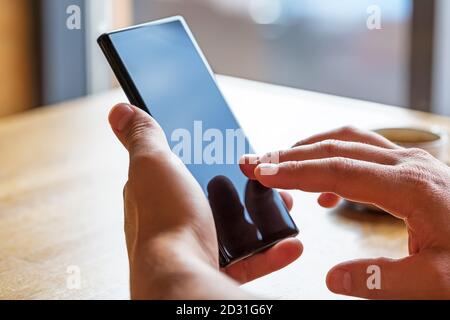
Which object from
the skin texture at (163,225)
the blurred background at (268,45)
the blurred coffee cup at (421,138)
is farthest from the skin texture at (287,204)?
the blurred background at (268,45)

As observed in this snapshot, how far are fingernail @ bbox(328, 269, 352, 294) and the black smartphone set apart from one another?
90 mm

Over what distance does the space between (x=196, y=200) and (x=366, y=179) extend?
19 centimetres

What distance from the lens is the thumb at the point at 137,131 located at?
2.13 feet

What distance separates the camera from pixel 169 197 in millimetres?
591

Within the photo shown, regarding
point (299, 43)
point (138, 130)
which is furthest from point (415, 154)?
point (299, 43)

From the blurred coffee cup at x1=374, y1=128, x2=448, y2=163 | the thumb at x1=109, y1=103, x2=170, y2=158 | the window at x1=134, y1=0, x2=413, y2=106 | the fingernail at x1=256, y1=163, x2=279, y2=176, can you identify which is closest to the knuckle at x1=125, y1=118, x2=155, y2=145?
the thumb at x1=109, y1=103, x2=170, y2=158

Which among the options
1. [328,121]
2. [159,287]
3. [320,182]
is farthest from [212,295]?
[328,121]

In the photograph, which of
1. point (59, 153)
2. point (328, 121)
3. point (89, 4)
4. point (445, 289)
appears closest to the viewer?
point (445, 289)

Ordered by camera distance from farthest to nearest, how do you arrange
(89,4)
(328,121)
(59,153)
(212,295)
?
(89,4) → (328,121) → (59,153) → (212,295)

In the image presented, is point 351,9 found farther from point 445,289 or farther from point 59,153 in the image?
point 445,289

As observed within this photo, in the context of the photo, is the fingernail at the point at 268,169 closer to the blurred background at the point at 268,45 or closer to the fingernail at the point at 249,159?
the fingernail at the point at 249,159

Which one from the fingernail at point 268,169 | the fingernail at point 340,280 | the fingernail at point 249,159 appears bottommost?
the fingernail at point 340,280

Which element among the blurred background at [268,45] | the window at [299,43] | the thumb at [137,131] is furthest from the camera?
the window at [299,43]

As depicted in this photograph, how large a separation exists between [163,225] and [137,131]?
13 cm
